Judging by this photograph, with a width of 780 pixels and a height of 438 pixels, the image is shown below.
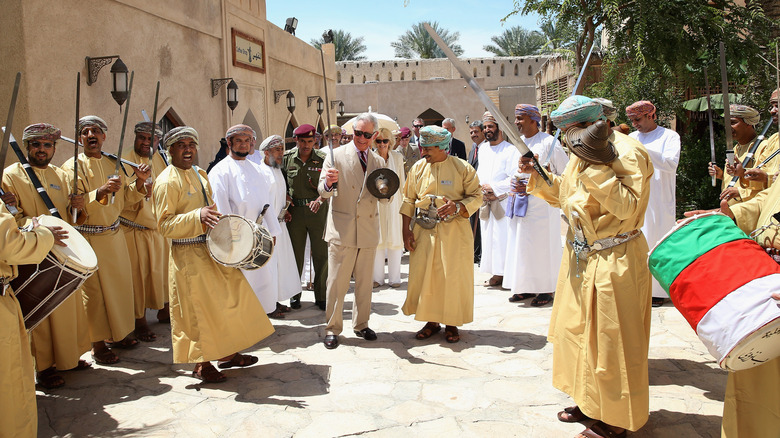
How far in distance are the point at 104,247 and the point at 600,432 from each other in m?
4.07

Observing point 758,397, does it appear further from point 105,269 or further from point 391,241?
point 391,241

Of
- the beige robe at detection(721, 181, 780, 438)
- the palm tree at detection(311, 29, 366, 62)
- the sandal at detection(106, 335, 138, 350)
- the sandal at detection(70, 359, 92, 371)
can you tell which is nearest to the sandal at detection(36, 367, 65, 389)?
the sandal at detection(70, 359, 92, 371)

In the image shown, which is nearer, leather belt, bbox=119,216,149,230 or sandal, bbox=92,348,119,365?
sandal, bbox=92,348,119,365

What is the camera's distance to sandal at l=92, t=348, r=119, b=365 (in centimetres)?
505

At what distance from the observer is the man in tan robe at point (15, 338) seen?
3.11 meters

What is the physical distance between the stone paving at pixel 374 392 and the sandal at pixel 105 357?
2.4 inches

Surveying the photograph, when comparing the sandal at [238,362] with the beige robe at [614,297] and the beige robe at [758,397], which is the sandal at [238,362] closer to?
the beige robe at [614,297]

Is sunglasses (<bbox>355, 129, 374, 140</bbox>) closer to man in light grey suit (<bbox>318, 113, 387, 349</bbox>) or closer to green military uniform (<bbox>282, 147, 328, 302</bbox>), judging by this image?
man in light grey suit (<bbox>318, 113, 387, 349</bbox>)

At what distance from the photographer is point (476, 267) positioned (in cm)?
918

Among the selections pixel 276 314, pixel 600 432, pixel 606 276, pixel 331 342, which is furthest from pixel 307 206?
pixel 600 432

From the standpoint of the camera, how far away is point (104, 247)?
512cm

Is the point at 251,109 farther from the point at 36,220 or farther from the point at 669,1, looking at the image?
the point at 36,220

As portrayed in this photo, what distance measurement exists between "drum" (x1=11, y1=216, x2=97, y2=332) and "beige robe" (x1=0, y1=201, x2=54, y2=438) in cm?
24

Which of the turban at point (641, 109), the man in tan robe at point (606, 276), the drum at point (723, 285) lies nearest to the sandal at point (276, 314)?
the man in tan robe at point (606, 276)
